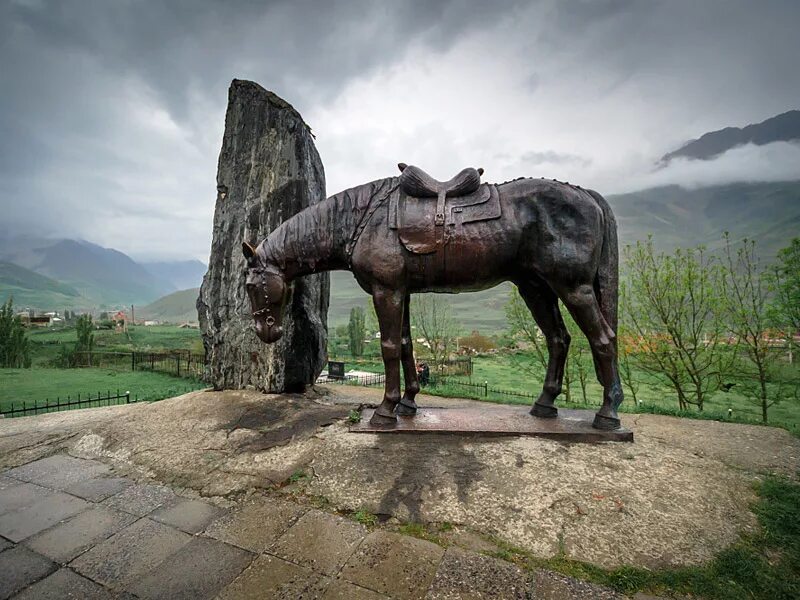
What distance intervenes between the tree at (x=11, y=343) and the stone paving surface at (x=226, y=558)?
2054 centimetres

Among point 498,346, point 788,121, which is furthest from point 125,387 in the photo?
point 788,121

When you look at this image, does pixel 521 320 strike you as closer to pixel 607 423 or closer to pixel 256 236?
pixel 607 423

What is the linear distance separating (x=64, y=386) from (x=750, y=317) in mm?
20017

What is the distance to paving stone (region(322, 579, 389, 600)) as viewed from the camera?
1.98m

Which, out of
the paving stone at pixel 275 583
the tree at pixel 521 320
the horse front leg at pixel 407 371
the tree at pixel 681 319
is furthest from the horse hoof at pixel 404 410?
the tree at pixel 521 320

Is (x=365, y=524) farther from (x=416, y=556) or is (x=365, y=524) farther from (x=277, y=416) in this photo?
(x=277, y=416)

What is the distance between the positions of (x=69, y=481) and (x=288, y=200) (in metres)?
4.32

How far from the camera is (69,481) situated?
342 centimetres

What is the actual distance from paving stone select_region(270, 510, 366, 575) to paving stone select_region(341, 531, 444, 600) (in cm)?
8

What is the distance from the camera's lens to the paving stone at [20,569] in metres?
2.10

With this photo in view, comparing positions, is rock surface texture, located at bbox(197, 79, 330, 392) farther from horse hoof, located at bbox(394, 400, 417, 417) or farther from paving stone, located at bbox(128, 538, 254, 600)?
paving stone, located at bbox(128, 538, 254, 600)

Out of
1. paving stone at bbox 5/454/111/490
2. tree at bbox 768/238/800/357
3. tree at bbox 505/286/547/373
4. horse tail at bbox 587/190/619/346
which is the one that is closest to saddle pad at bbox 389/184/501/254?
horse tail at bbox 587/190/619/346

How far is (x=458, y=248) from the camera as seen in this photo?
4020mm

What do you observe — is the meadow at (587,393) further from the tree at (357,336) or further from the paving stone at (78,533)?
the paving stone at (78,533)
